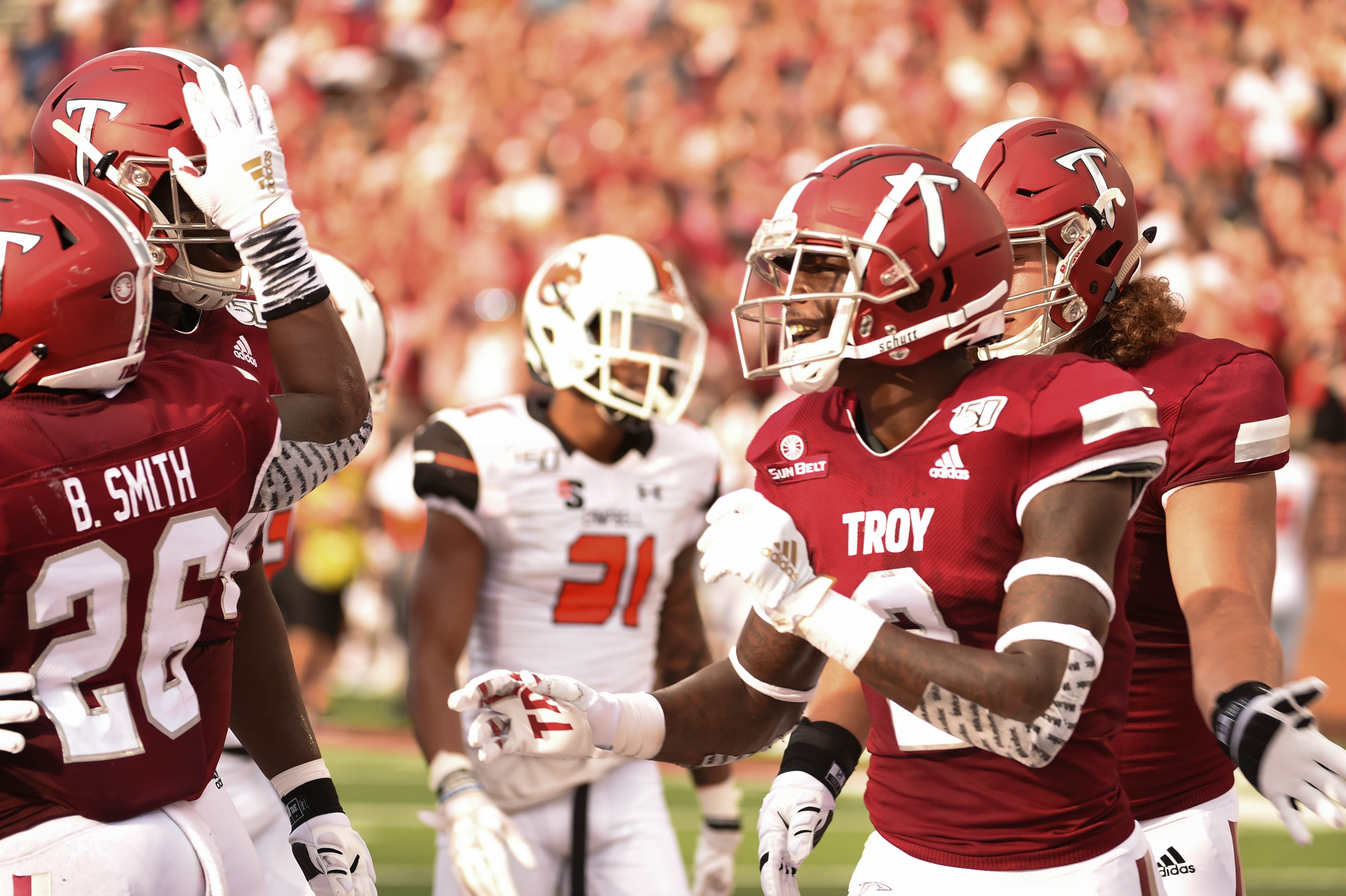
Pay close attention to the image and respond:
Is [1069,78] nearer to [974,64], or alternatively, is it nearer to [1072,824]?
[974,64]

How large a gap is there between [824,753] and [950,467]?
0.75 m

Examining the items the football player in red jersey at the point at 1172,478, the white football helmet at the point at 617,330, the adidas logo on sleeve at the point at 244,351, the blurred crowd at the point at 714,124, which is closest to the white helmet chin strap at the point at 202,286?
the adidas logo on sleeve at the point at 244,351

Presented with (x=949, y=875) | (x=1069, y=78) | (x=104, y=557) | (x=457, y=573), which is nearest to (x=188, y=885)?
(x=104, y=557)

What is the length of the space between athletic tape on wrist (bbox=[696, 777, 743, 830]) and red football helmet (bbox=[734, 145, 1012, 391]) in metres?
2.10

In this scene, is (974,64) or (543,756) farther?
(974,64)

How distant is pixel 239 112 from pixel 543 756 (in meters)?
1.25

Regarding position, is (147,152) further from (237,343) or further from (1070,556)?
(1070,556)

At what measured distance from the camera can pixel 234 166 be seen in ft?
8.77

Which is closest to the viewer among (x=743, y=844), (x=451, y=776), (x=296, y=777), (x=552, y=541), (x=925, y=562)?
(x=925, y=562)

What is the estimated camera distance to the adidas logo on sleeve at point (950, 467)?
2.39m

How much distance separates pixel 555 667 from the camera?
4.24 metres

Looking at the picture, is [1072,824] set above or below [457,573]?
above

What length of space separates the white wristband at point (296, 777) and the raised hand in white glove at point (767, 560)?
1168 mm

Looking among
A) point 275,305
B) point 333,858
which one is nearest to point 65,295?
point 275,305
